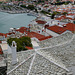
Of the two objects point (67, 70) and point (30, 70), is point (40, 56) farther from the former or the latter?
point (67, 70)

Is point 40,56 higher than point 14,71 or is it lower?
higher

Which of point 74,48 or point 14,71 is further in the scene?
point 74,48

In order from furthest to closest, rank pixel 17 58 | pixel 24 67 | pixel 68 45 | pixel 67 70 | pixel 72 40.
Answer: pixel 72 40, pixel 68 45, pixel 17 58, pixel 24 67, pixel 67 70

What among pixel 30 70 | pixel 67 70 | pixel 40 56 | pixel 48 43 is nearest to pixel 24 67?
pixel 30 70

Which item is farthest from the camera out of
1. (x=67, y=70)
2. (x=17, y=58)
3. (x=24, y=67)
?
(x=17, y=58)

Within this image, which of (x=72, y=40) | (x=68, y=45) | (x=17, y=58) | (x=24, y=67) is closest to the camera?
(x=24, y=67)

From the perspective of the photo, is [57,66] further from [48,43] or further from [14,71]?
[48,43]

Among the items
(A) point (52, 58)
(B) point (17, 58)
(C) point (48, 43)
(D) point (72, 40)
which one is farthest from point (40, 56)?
(D) point (72, 40)

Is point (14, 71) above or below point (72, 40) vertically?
below

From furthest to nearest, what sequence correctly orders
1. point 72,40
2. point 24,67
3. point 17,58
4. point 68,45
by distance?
point 72,40 < point 68,45 < point 17,58 < point 24,67
